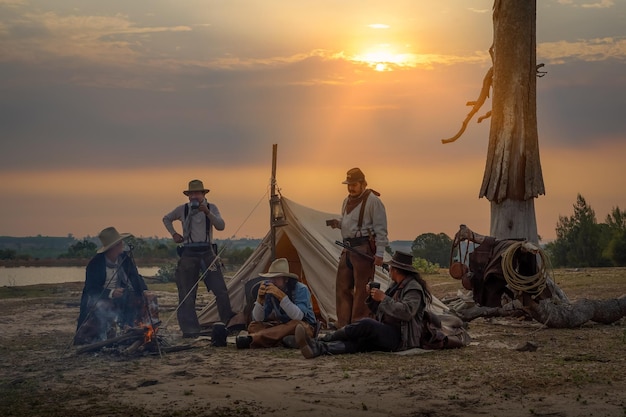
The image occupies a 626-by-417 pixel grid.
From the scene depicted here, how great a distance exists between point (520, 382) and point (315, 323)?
2.82 metres

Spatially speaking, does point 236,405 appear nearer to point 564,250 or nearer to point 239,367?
point 239,367

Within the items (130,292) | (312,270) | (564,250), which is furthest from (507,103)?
(564,250)

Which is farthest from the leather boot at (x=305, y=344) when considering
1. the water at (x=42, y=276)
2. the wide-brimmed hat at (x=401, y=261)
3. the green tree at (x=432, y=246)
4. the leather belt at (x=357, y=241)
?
the green tree at (x=432, y=246)

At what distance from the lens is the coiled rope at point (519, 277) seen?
35.4ft

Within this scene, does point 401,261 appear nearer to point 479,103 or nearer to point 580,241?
point 479,103

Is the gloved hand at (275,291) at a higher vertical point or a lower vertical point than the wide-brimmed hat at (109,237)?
lower

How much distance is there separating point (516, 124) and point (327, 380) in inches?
256

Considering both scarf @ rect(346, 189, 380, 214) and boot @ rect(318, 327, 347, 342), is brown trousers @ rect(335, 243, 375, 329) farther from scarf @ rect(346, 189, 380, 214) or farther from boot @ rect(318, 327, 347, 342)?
boot @ rect(318, 327, 347, 342)

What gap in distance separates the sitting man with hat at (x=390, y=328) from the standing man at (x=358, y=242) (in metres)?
1.33

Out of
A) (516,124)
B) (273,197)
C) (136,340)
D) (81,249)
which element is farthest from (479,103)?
(81,249)

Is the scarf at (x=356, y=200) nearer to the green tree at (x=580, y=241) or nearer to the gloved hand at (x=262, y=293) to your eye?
the gloved hand at (x=262, y=293)

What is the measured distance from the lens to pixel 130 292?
995 cm

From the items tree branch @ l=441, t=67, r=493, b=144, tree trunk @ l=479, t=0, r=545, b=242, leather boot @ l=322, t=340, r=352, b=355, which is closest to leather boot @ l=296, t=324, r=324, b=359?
leather boot @ l=322, t=340, r=352, b=355

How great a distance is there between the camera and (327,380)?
7.62 metres
